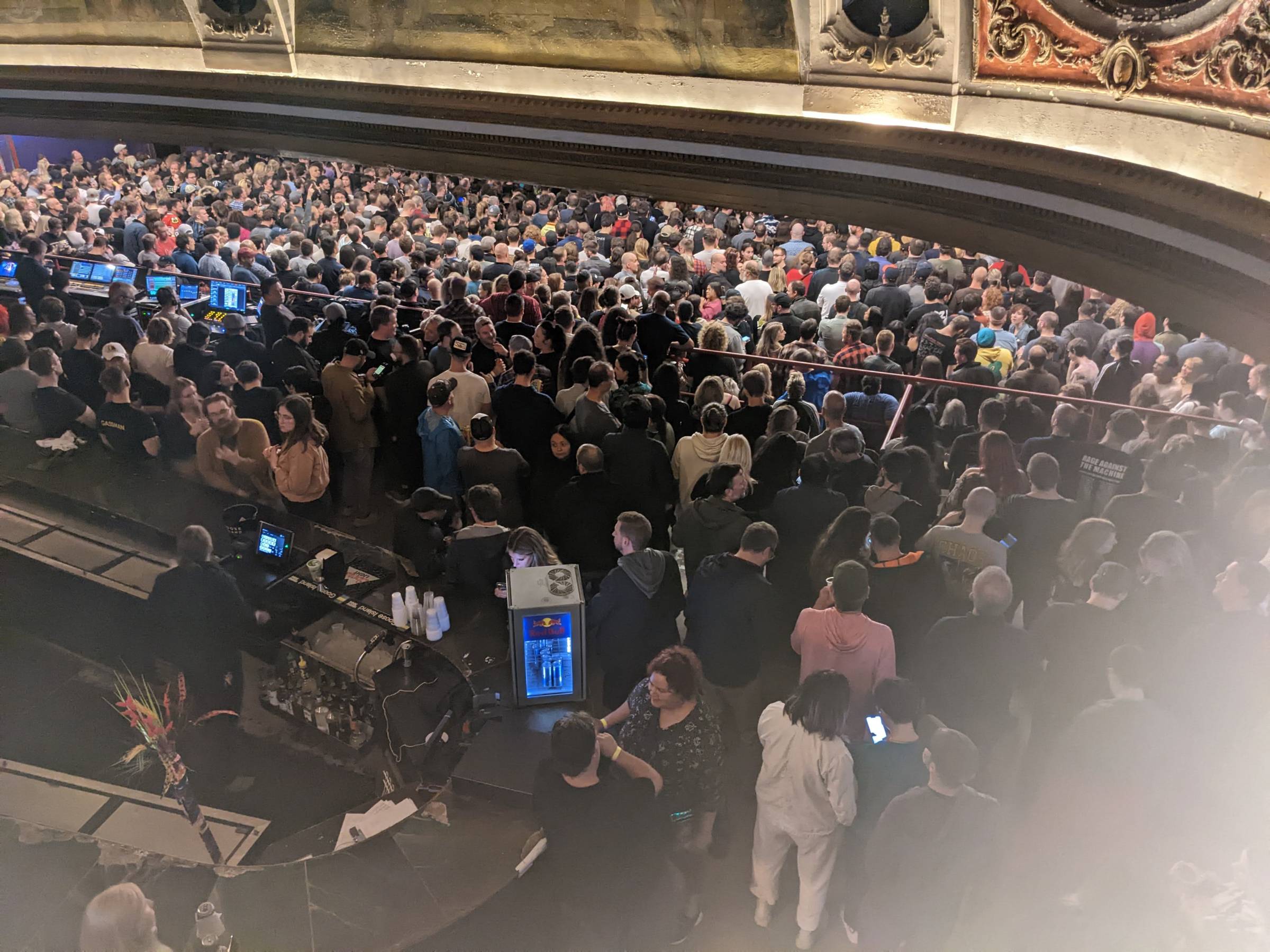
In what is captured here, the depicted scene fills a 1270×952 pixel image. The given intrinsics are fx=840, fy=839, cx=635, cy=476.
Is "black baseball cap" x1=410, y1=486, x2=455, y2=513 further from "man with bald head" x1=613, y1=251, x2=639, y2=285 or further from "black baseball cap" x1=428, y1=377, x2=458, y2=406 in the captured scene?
"man with bald head" x1=613, y1=251, x2=639, y2=285

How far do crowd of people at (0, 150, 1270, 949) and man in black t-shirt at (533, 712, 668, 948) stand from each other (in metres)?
0.01

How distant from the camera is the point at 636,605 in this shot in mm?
3861

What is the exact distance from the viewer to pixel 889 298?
25.5 ft

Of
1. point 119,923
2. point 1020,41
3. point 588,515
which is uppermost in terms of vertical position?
point 1020,41

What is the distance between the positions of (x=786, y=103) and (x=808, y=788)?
17.5ft

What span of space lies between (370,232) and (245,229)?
1623mm

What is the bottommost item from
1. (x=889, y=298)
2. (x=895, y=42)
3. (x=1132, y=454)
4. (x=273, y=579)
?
(x=273, y=579)

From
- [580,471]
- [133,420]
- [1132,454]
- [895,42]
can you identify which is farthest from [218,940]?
[895,42]

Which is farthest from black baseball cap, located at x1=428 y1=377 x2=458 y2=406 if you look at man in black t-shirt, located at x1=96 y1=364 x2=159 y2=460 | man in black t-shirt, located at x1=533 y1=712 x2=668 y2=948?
man in black t-shirt, located at x1=533 y1=712 x2=668 y2=948

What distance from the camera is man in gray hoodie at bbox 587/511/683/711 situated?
3848 millimetres

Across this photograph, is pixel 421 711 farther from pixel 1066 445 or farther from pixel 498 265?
pixel 498 265

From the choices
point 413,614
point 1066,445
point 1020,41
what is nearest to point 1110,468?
point 1066,445

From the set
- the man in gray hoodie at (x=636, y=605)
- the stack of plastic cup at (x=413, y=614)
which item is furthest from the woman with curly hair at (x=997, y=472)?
the stack of plastic cup at (x=413, y=614)

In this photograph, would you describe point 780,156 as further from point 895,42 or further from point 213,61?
point 213,61
